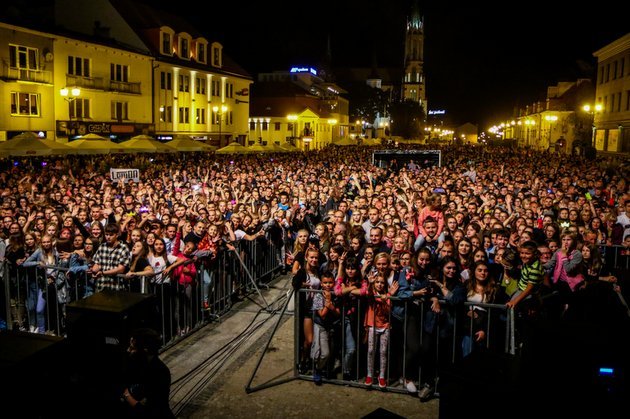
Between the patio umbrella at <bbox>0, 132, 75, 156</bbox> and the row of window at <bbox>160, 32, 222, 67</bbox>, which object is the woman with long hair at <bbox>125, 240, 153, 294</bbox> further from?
the row of window at <bbox>160, 32, 222, 67</bbox>

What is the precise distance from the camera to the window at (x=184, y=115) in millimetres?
43562

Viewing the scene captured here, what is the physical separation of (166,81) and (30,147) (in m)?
25.4

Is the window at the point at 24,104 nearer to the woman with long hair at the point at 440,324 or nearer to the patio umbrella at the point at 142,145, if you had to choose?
the patio umbrella at the point at 142,145

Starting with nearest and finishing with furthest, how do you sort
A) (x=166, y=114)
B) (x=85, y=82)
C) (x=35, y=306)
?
(x=35, y=306)
(x=85, y=82)
(x=166, y=114)

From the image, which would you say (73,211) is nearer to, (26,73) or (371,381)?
(371,381)

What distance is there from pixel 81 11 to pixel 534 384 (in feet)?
142

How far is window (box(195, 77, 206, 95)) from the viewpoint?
45.9m

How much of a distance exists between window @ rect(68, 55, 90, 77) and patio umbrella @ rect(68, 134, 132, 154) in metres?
13.8

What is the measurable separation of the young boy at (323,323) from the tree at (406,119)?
112m

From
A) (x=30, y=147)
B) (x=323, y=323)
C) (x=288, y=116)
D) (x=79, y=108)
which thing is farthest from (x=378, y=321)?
(x=288, y=116)

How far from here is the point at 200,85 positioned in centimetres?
4641

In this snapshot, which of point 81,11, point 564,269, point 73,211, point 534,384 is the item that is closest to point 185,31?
point 81,11

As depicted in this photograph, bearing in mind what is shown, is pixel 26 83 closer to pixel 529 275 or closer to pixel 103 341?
pixel 529 275

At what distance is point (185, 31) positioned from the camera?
1833 inches
